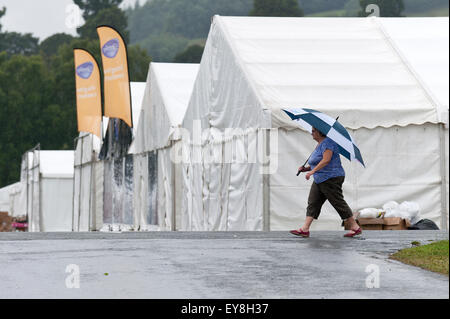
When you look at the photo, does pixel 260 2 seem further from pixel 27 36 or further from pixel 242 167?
pixel 242 167

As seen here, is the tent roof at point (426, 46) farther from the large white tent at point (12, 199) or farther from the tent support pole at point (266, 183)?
the large white tent at point (12, 199)

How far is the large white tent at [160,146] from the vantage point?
918 inches

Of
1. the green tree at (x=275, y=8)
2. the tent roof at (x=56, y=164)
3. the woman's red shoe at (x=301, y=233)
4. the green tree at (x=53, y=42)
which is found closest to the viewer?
the woman's red shoe at (x=301, y=233)

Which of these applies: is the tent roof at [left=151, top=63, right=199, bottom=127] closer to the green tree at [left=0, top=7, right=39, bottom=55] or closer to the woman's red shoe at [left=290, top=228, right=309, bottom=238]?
the woman's red shoe at [left=290, top=228, right=309, bottom=238]

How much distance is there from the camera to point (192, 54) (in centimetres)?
9125

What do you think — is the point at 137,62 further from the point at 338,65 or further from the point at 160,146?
the point at 338,65

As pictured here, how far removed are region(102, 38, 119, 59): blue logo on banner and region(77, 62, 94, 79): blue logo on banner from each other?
111 inches

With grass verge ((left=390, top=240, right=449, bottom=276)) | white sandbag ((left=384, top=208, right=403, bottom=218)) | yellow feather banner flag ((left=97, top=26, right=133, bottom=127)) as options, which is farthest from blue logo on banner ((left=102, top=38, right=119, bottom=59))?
grass verge ((left=390, top=240, right=449, bottom=276))

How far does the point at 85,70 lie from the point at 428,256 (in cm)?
1878

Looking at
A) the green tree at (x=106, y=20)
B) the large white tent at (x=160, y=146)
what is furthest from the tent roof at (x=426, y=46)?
the green tree at (x=106, y=20)

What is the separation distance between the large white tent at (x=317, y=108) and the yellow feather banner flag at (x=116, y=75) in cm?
368

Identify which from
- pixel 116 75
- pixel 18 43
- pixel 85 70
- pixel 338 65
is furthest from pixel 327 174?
pixel 18 43

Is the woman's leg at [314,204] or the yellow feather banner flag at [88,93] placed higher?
the yellow feather banner flag at [88,93]
